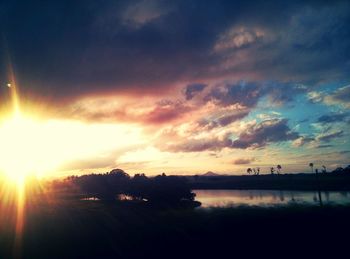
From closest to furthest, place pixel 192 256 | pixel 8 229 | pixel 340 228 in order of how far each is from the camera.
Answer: pixel 192 256
pixel 340 228
pixel 8 229

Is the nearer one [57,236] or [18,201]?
[57,236]

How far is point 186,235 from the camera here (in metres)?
73.9

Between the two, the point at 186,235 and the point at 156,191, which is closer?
the point at 186,235

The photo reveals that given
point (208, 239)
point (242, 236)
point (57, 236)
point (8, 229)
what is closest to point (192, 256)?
point (208, 239)

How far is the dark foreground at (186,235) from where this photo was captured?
5900cm

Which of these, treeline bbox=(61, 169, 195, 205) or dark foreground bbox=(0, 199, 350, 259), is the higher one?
treeline bbox=(61, 169, 195, 205)

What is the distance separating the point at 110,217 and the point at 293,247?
67.6m

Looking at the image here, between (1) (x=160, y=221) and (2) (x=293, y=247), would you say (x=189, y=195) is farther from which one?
(2) (x=293, y=247)

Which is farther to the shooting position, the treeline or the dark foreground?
the treeline

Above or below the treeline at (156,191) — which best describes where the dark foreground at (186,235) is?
below

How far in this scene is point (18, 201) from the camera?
5261 inches

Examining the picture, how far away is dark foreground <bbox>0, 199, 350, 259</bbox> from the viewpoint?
59.0m

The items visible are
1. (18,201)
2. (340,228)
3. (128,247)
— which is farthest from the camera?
(18,201)

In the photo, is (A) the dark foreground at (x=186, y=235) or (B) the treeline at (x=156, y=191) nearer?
(A) the dark foreground at (x=186, y=235)
